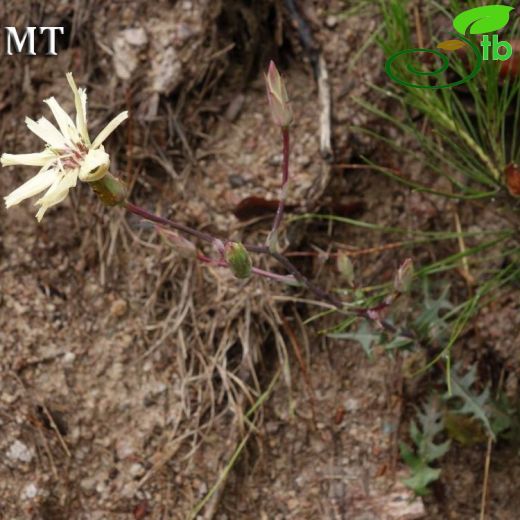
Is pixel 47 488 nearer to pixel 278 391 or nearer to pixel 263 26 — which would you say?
pixel 278 391

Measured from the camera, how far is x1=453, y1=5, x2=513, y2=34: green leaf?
6.67ft

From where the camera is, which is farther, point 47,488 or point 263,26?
point 263,26

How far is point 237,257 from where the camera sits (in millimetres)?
1629

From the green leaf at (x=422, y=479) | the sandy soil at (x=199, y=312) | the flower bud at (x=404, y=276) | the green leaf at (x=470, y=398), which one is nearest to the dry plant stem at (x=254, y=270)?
the flower bud at (x=404, y=276)

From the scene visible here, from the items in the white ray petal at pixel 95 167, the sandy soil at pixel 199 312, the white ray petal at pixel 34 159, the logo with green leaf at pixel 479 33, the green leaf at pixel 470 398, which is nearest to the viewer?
the white ray petal at pixel 95 167

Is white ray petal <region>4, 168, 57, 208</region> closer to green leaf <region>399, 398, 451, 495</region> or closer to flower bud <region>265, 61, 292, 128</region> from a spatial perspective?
flower bud <region>265, 61, 292, 128</region>

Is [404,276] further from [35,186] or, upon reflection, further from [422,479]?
[35,186]

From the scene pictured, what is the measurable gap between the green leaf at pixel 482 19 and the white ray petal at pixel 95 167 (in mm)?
954

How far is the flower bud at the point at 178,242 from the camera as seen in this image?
5.76ft

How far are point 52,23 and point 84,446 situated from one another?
112 centimetres

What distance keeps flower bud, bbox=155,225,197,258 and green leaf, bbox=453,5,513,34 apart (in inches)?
32.5

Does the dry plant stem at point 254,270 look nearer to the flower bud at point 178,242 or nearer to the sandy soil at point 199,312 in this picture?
the flower bud at point 178,242

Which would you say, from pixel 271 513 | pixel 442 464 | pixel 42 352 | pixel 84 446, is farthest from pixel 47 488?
pixel 442 464

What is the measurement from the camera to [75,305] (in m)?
2.33
